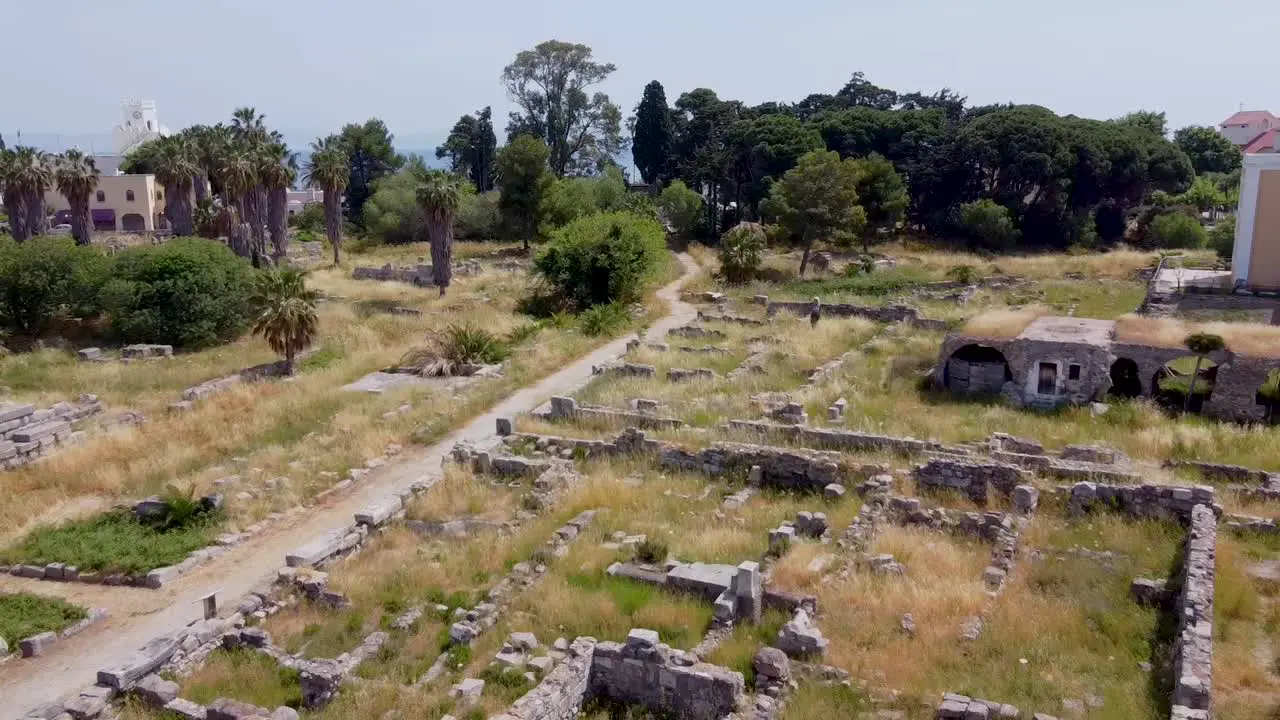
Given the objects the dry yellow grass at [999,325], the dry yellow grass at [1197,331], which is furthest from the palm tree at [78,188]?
the dry yellow grass at [1197,331]

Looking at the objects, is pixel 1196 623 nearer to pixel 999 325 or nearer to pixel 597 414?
pixel 597 414

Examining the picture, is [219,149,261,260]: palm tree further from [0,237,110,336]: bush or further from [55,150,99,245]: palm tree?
[55,150,99,245]: palm tree

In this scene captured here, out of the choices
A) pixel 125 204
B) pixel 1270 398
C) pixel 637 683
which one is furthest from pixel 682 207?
pixel 637 683

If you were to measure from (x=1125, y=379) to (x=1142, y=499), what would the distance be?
35.4 ft

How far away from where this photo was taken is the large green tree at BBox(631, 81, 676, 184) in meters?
74.4

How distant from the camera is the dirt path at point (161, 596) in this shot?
1318 cm

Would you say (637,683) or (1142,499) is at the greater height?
(1142,499)

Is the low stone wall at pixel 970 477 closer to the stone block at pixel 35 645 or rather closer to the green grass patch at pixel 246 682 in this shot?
the green grass patch at pixel 246 682

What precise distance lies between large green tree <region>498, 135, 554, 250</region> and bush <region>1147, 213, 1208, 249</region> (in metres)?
Answer: 37.8

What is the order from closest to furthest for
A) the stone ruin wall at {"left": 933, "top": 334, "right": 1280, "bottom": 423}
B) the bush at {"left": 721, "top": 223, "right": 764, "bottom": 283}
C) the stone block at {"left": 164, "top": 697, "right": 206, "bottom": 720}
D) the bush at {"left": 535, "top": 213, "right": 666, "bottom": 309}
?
the stone block at {"left": 164, "top": 697, "right": 206, "bottom": 720} → the stone ruin wall at {"left": 933, "top": 334, "right": 1280, "bottom": 423} → the bush at {"left": 535, "top": 213, "right": 666, "bottom": 309} → the bush at {"left": 721, "top": 223, "right": 764, "bottom": 283}

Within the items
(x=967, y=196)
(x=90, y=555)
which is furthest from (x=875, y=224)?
(x=90, y=555)

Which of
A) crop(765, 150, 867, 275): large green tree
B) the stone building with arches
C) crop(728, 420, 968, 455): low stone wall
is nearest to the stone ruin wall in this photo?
the stone building with arches

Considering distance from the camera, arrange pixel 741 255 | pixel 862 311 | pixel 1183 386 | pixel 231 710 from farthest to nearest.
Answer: pixel 741 255
pixel 862 311
pixel 1183 386
pixel 231 710

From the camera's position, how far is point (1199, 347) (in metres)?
24.6
